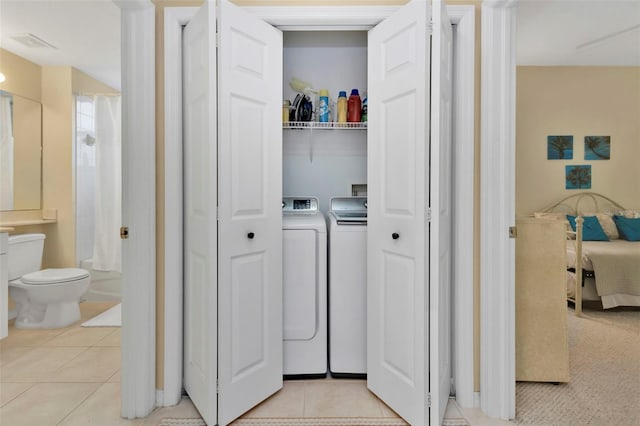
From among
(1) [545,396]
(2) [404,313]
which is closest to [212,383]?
(2) [404,313]

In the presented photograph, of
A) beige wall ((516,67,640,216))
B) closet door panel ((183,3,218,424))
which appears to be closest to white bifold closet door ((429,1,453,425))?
closet door panel ((183,3,218,424))

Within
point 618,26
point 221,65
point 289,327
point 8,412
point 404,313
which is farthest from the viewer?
point 618,26

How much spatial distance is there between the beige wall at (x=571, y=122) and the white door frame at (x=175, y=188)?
3.06 meters

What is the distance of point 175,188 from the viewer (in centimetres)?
187

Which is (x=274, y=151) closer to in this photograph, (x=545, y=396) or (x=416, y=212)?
(x=416, y=212)

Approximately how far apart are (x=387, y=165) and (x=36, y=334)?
3035 millimetres

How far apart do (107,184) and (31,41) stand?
52.7 inches

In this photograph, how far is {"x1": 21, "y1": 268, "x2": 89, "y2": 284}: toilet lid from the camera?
3012mm

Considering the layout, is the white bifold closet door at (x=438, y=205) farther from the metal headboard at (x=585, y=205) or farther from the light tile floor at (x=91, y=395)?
the metal headboard at (x=585, y=205)

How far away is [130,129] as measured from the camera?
1784mm

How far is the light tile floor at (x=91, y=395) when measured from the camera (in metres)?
1.82

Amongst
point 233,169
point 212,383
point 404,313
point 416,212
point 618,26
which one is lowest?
point 212,383

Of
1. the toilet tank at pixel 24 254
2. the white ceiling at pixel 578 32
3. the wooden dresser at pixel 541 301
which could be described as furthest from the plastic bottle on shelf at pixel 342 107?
the toilet tank at pixel 24 254

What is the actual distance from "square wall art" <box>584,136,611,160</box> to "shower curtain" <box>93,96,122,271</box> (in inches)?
206
